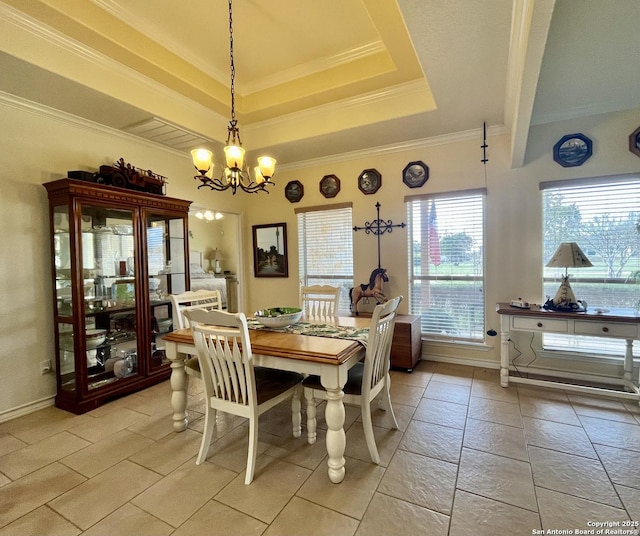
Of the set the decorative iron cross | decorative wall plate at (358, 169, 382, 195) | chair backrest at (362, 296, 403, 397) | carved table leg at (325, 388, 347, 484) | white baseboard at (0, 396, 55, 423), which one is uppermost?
decorative wall plate at (358, 169, 382, 195)

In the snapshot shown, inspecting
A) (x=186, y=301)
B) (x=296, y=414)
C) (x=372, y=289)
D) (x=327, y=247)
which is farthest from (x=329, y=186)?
(x=296, y=414)

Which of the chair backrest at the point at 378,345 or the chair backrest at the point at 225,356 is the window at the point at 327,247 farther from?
the chair backrest at the point at 225,356

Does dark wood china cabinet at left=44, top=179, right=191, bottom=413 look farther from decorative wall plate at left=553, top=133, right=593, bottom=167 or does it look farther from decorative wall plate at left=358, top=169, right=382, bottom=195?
decorative wall plate at left=553, top=133, right=593, bottom=167

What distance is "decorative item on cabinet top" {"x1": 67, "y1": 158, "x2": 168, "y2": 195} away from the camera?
279 centimetres

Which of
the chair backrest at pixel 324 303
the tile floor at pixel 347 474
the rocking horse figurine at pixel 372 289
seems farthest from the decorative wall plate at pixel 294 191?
the tile floor at pixel 347 474

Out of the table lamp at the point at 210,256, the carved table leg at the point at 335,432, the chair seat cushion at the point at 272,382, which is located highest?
the table lamp at the point at 210,256

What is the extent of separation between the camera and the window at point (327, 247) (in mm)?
4238

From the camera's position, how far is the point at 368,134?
3.52 metres

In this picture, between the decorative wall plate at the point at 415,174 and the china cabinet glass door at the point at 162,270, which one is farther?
the decorative wall plate at the point at 415,174

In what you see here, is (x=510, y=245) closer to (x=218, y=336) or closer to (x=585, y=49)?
(x=585, y=49)

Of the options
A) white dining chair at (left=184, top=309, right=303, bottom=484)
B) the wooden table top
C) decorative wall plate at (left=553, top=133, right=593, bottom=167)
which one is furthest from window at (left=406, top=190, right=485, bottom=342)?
white dining chair at (left=184, top=309, right=303, bottom=484)

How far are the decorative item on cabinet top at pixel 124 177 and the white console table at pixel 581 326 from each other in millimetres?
3737

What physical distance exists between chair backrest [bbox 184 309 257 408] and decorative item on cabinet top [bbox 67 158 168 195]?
1921 millimetres

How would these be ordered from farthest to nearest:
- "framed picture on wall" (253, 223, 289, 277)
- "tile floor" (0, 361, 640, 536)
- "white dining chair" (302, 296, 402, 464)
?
1. "framed picture on wall" (253, 223, 289, 277)
2. "white dining chair" (302, 296, 402, 464)
3. "tile floor" (0, 361, 640, 536)
